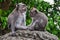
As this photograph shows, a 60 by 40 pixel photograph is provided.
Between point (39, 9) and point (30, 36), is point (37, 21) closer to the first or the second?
point (30, 36)

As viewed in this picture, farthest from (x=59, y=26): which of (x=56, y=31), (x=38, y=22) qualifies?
(x=38, y=22)

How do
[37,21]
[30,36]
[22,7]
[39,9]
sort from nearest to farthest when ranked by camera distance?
[30,36] < [22,7] < [37,21] < [39,9]

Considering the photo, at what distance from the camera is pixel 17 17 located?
573 cm

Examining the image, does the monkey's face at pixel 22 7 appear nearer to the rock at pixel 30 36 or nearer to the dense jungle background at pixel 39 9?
the rock at pixel 30 36

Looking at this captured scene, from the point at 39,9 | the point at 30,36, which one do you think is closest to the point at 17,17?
the point at 30,36

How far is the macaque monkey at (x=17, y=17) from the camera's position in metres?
5.52

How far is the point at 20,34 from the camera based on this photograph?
514 cm

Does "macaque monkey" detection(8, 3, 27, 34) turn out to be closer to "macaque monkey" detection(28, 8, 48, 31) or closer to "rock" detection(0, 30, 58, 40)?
"macaque monkey" detection(28, 8, 48, 31)

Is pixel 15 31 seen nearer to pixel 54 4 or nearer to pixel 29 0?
pixel 29 0

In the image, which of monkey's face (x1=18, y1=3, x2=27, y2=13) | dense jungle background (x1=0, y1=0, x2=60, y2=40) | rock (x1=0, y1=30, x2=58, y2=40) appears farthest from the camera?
dense jungle background (x1=0, y1=0, x2=60, y2=40)

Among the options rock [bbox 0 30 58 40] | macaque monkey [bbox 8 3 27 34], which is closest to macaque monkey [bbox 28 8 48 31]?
macaque monkey [bbox 8 3 27 34]

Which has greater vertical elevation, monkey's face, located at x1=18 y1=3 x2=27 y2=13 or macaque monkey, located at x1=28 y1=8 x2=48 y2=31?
monkey's face, located at x1=18 y1=3 x2=27 y2=13

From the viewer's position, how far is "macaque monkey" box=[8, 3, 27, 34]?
5.52 m

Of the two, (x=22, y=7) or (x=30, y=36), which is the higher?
(x=22, y=7)
